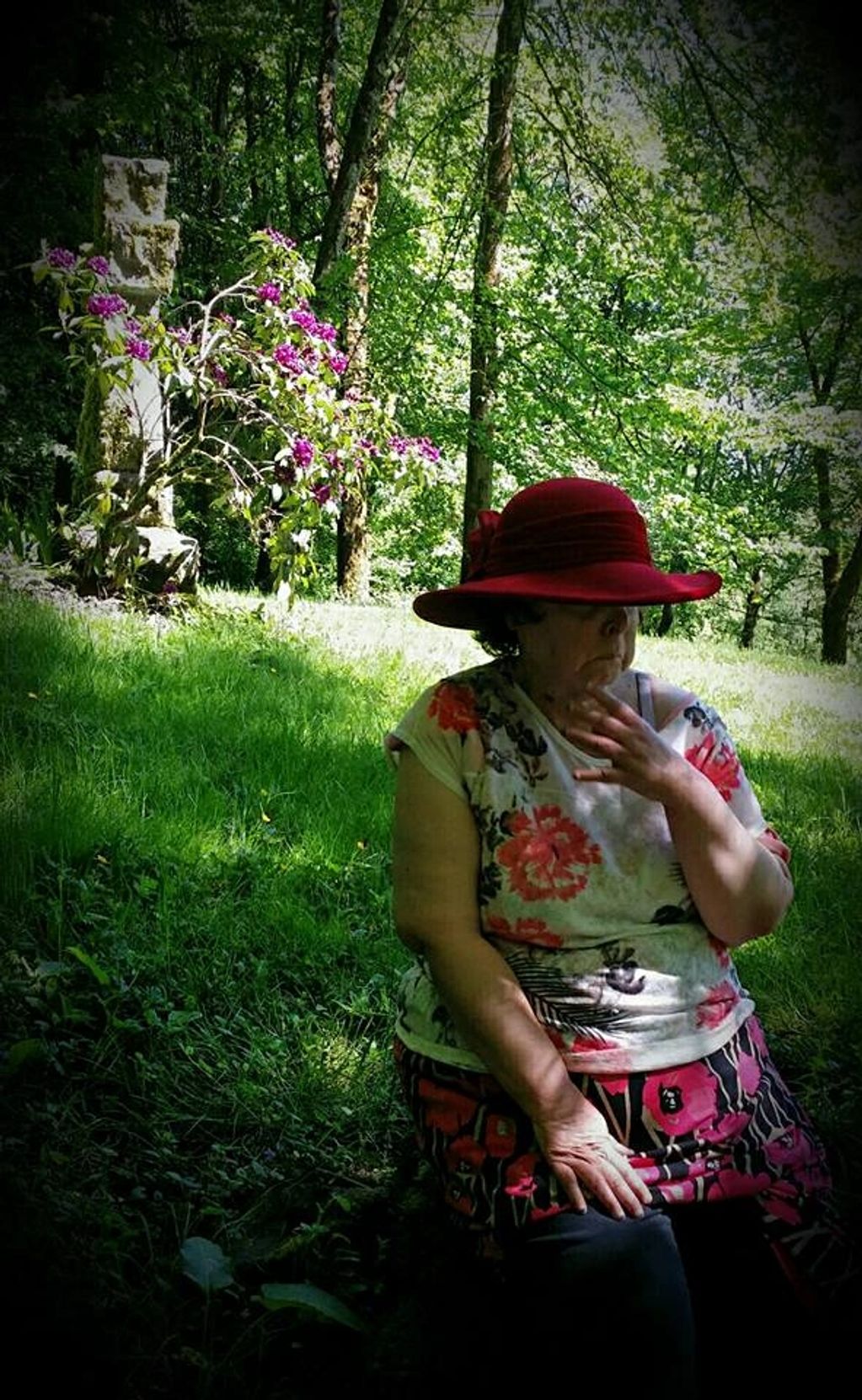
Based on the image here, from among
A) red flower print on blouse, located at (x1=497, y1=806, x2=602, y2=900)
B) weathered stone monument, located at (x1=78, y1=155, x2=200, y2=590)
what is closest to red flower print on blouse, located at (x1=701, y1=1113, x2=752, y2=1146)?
red flower print on blouse, located at (x1=497, y1=806, x2=602, y2=900)

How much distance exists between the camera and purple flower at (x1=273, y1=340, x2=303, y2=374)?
3.66 m

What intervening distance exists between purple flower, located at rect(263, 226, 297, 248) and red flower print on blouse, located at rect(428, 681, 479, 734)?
270 cm

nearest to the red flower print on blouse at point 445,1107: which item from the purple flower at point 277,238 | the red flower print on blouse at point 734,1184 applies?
the red flower print on blouse at point 734,1184

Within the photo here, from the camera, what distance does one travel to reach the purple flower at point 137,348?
9.53ft

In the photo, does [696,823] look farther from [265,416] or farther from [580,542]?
[265,416]

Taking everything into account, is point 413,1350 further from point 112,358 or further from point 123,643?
point 112,358

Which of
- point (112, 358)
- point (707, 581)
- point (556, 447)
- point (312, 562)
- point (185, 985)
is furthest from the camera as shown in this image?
point (556, 447)

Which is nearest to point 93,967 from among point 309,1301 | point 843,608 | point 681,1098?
point 309,1301

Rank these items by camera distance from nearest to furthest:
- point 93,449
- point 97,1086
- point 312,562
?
point 97,1086, point 93,449, point 312,562

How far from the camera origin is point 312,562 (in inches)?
165

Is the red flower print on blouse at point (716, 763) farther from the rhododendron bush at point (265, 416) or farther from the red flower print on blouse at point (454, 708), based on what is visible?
the rhododendron bush at point (265, 416)

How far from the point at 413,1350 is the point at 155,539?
9.15ft

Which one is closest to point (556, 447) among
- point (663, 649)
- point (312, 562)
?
point (663, 649)

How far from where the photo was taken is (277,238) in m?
3.56
